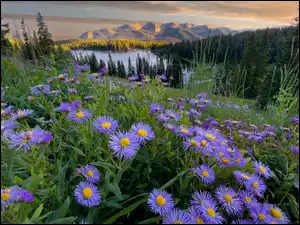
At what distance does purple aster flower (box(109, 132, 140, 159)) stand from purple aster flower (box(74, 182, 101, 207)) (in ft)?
0.49

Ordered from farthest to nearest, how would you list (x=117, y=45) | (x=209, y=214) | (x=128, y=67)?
(x=128, y=67) → (x=117, y=45) → (x=209, y=214)

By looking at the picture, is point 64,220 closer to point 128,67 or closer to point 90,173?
point 90,173

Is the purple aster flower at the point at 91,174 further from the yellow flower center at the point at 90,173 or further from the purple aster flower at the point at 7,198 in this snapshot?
the purple aster flower at the point at 7,198

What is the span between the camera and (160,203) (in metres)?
0.78

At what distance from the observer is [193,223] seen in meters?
0.72

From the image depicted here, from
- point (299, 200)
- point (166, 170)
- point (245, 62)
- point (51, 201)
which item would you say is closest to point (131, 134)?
point (166, 170)

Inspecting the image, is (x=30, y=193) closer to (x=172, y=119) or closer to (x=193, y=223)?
(x=193, y=223)

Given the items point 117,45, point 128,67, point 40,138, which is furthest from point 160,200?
point 128,67

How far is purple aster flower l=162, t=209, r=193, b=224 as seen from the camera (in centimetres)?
72

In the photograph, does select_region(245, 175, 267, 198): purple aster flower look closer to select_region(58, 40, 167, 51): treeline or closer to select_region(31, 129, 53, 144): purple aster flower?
select_region(31, 129, 53, 144): purple aster flower

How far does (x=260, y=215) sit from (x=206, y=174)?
0.23m

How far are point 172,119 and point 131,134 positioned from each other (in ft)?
1.16

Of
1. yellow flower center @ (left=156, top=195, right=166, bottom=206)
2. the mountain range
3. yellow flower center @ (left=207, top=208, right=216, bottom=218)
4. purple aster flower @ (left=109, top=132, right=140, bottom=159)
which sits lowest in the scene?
yellow flower center @ (left=207, top=208, right=216, bottom=218)

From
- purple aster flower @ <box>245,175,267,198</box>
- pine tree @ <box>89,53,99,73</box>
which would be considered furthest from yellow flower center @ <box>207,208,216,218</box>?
pine tree @ <box>89,53,99,73</box>
